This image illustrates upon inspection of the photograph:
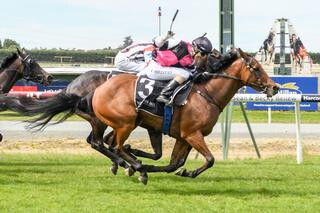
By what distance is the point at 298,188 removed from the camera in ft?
23.1

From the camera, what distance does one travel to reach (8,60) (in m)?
9.87

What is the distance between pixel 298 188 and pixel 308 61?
75.9ft

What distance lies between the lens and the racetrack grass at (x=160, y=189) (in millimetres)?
5860

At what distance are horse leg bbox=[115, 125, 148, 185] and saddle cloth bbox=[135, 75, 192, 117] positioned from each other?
0.31 metres

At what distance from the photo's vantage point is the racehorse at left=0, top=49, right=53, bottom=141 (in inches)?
385

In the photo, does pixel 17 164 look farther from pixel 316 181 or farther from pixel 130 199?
pixel 316 181

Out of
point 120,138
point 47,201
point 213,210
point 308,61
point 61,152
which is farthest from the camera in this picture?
point 308,61

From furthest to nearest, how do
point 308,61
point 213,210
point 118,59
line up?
point 308,61 < point 118,59 < point 213,210

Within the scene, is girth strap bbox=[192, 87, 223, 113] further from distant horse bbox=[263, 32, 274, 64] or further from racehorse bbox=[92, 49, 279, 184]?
distant horse bbox=[263, 32, 274, 64]

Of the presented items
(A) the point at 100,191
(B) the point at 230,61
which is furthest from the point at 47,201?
(B) the point at 230,61

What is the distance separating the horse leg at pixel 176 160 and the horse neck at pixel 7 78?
3.59 meters

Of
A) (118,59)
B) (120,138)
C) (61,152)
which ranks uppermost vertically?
(118,59)

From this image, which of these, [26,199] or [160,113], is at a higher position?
[160,113]

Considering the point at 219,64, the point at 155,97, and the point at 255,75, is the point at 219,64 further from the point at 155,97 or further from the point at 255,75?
the point at 155,97
